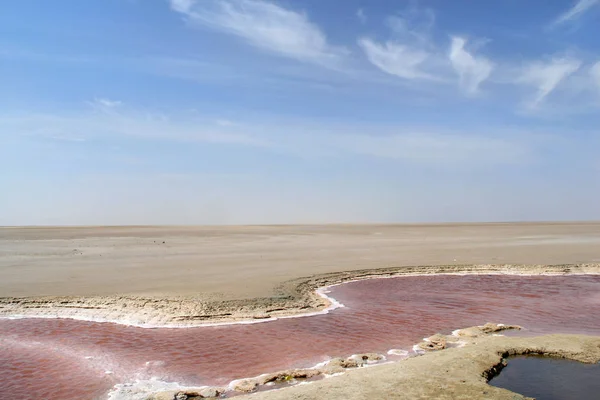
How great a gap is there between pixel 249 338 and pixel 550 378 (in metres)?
6.69

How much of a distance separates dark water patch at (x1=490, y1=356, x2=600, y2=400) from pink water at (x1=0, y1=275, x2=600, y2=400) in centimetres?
262

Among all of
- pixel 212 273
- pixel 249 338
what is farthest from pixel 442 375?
pixel 212 273

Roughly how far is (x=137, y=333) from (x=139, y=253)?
16.5 m

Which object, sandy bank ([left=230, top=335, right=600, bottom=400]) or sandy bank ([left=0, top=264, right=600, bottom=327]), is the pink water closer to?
sandy bank ([left=0, top=264, right=600, bottom=327])

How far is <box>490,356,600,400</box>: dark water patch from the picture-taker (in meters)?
7.52

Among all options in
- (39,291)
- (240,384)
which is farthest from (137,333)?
(39,291)

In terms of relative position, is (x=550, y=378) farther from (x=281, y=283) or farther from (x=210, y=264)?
(x=210, y=264)

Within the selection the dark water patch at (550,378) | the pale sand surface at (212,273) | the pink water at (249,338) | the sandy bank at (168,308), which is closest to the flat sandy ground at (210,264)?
the pale sand surface at (212,273)

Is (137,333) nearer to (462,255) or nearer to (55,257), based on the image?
(55,257)

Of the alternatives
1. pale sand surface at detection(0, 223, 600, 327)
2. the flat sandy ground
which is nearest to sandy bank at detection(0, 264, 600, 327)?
pale sand surface at detection(0, 223, 600, 327)

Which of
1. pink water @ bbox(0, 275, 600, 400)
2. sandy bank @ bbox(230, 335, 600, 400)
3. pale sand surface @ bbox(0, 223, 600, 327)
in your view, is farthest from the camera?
pale sand surface @ bbox(0, 223, 600, 327)

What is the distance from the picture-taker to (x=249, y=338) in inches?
442

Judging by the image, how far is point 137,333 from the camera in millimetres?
11664

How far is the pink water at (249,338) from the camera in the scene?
8.83 metres
